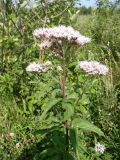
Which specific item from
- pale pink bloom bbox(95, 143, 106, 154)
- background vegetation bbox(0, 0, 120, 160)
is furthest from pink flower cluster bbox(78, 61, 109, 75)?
pale pink bloom bbox(95, 143, 106, 154)

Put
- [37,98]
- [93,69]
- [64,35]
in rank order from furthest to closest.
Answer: [37,98], [93,69], [64,35]

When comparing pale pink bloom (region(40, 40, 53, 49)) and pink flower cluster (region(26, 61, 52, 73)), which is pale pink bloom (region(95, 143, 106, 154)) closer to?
pink flower cluster (region(26, 61, 52, 73))

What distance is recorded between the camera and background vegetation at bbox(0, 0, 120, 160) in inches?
148

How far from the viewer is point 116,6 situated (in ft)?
38.2

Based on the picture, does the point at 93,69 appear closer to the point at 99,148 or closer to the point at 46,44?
the point at 46,44

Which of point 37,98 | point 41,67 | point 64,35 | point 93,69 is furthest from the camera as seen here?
point 37,98

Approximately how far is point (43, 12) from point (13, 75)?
46.9 inches

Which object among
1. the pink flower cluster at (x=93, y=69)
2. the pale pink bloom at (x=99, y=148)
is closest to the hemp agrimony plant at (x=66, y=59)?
the pink flower cluster at (x=93, y=69)

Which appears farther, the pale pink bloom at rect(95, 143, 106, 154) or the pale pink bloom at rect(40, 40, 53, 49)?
the pale pink bloom at rect(95, 143, 106, 154)

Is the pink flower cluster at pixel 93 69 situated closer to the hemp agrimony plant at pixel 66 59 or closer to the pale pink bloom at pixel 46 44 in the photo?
the hemp agrimony plant at pixel 66 59

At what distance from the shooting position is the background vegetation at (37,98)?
375 centimetres

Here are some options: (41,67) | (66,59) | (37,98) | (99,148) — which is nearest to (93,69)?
(66,59)

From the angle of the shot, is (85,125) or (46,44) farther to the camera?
(46,44)

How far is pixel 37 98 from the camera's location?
197 inches
